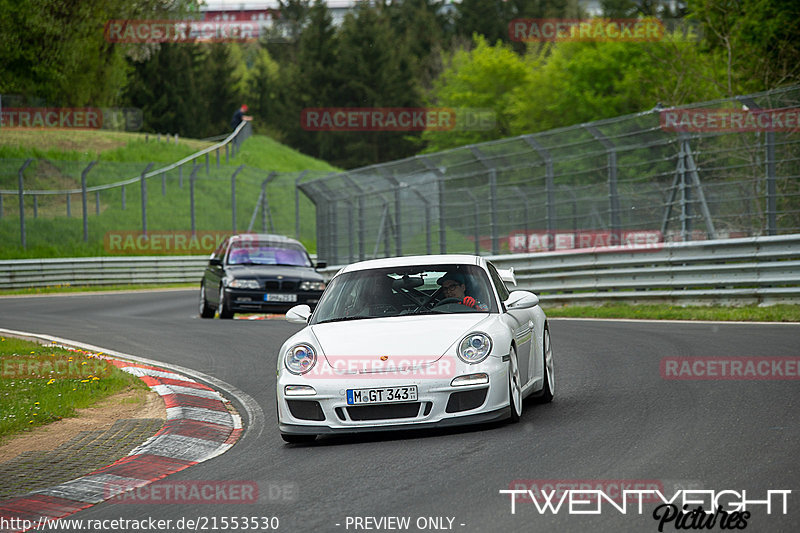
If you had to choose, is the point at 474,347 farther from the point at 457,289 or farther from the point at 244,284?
the point at 244,284

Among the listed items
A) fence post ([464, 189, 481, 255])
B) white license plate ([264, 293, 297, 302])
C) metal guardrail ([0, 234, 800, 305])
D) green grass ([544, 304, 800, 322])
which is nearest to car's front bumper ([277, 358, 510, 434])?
green grass ([544, 304, 800, 322])

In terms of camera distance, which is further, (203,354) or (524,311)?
(203,354)

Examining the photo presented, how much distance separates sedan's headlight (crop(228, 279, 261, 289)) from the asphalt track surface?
786cm

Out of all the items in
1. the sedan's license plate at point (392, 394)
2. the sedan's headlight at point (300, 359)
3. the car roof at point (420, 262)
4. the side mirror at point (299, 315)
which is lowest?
the sedan's license plate at point (392, 394)

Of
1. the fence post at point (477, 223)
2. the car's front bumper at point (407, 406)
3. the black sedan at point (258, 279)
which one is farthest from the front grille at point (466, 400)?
the fence post at point (477, 223)

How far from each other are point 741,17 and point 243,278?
13.9m

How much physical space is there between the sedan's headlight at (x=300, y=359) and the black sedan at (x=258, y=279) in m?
11.7

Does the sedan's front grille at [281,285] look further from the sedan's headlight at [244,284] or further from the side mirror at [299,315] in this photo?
the side mirror at [299,315]

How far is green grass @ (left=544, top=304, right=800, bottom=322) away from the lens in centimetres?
1451

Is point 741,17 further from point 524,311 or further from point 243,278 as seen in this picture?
point 524,311

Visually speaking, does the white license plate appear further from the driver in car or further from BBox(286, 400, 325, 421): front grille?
BBox(286, 400, 325, 421): front grille

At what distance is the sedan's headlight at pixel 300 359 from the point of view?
7.25m

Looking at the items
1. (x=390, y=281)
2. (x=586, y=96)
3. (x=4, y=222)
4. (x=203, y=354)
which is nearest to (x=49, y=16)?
(x=4, y=222)

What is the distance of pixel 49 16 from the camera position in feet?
157
